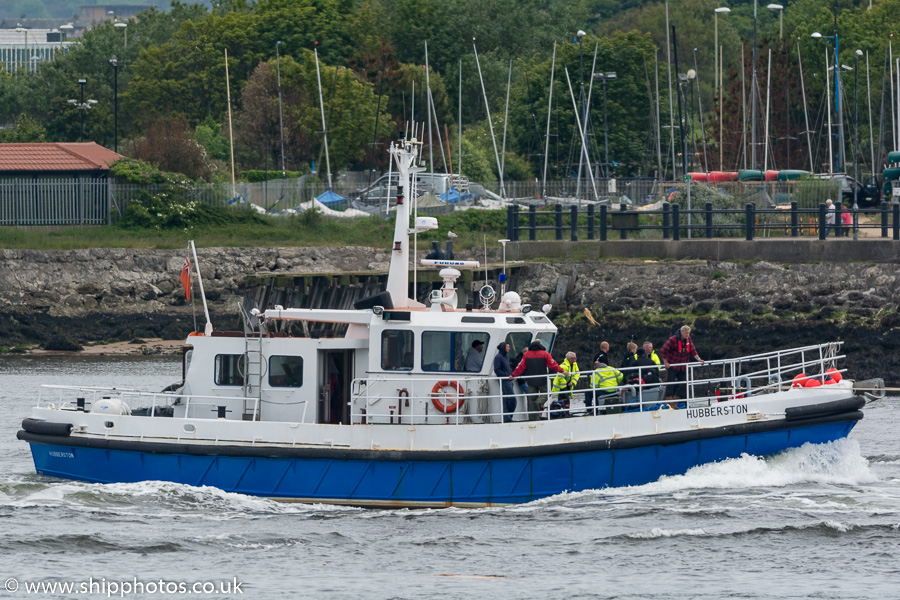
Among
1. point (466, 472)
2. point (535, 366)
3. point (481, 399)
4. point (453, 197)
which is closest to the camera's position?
point (466, 472)

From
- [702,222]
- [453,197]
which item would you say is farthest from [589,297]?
[453,197]

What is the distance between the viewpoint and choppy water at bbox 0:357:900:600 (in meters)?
13.7

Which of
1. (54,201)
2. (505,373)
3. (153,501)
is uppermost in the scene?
(54,201)

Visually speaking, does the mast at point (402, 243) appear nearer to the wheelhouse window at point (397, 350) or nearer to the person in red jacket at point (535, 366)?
the wheelhouse window at point (397, 350)

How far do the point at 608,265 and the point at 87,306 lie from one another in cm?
1616

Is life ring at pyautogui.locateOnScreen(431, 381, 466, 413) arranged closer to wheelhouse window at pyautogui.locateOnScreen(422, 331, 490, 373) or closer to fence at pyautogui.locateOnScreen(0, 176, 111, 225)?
wheelhouse window at pyautogui.locateOnScreen(422, 331, 490, 373)

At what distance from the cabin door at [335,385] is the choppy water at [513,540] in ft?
4.62

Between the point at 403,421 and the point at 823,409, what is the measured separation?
5.20 metres

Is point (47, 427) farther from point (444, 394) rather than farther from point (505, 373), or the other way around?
point (505, 373)

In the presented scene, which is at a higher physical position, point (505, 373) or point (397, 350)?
point (397, 350)

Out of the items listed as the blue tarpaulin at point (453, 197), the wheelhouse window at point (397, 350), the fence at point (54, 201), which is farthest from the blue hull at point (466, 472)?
the fence at point (54, 201)

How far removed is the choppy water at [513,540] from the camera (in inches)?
539

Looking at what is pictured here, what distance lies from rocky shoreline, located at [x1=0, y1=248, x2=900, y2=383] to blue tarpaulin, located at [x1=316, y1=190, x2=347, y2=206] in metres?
4.96

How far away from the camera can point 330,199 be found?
153 ft
